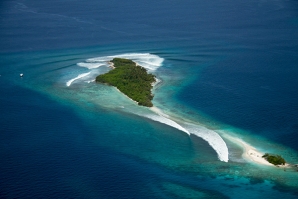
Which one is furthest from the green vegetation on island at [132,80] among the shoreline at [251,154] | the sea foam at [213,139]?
the shoreline at [251,154]

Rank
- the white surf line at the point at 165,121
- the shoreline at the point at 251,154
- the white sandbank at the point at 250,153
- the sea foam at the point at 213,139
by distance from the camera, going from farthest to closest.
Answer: the white surf line at the point at 165,121, the sea foam at the point at 213,139, the white sandbank at the point at 250,153, the shoreline at the point at 251,154

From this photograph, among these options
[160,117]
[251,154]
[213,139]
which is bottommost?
[251,154]

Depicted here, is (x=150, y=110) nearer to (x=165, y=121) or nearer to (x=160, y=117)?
(x=160, y=117)

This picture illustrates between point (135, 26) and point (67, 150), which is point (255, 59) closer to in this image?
point (135, 26)

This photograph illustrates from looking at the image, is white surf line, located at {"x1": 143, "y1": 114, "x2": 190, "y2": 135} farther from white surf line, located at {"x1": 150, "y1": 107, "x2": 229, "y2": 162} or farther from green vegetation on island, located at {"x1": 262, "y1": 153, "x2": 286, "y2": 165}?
green vegetation on island, located at {"x1": 262, "y1": 153, "x2": 286, "y2": 165}

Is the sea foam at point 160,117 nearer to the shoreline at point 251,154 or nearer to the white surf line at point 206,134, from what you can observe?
the white surf line at point 206,134

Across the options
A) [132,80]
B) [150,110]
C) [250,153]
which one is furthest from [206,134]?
[132,80]
